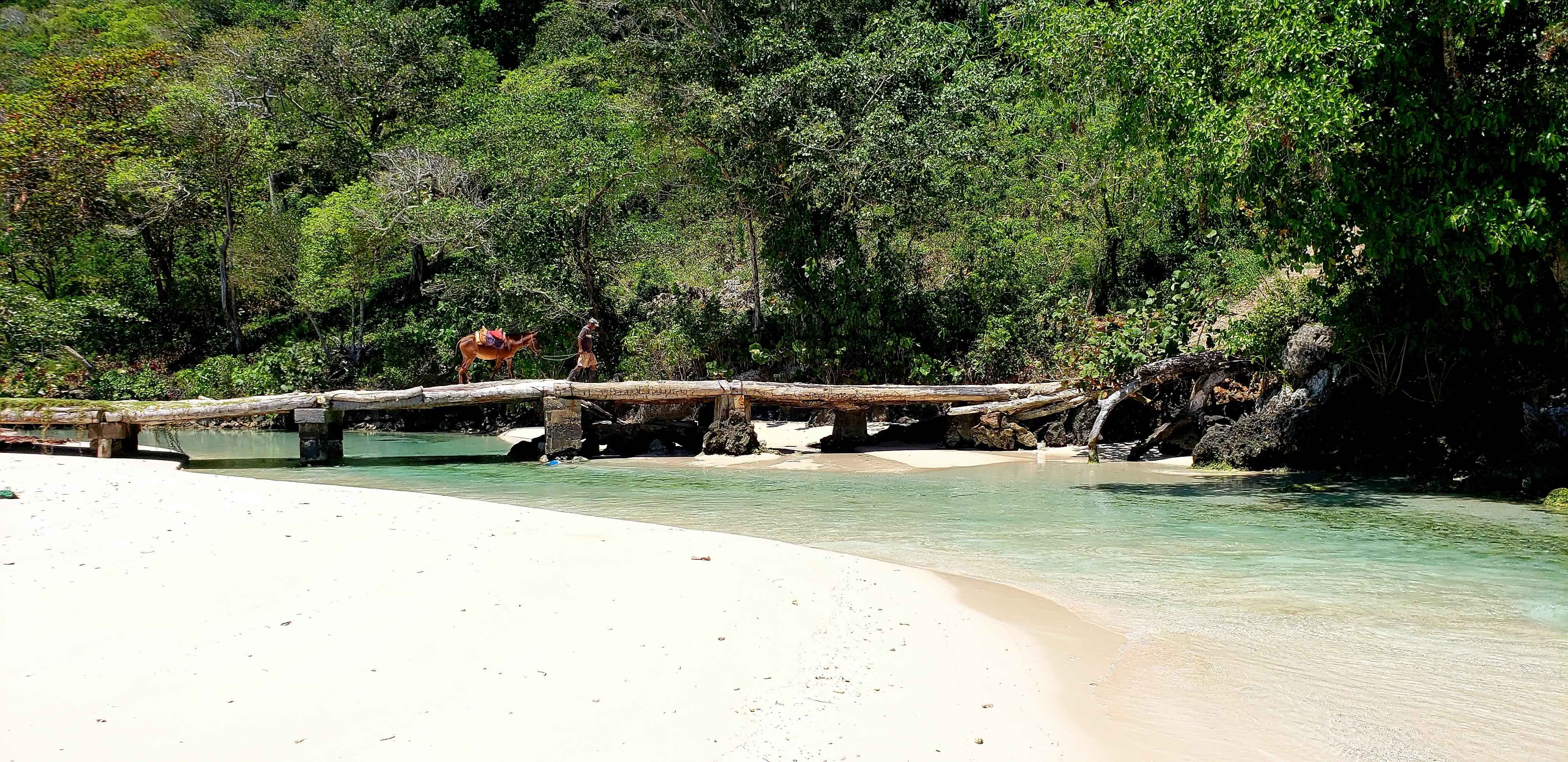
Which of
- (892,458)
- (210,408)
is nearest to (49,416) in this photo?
(210,408)

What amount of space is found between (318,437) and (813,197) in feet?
33.2

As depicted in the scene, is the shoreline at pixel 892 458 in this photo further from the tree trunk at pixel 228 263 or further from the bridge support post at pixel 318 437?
the tree trunk at pixel 228 263

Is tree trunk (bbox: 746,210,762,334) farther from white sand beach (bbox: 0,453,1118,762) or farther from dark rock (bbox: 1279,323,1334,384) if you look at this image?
white sand beach (bbox: 0,453,1118,762)

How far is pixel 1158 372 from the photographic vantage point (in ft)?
45.2

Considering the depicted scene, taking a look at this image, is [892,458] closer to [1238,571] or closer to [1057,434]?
[1057,434]

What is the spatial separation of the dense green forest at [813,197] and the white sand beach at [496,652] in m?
7.20

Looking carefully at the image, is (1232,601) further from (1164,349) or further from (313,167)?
(313,167)

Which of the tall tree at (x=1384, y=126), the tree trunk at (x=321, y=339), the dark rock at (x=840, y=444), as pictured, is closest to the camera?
the tall tree at (x=1384, y=126)

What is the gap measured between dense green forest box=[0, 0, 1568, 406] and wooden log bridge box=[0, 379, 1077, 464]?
1.74m

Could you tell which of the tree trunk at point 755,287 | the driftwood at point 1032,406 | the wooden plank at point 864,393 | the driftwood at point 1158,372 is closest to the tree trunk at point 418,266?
the tree trunk at point 755,287

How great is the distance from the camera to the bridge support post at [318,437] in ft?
50.2

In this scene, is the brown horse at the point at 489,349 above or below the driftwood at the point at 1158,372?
above

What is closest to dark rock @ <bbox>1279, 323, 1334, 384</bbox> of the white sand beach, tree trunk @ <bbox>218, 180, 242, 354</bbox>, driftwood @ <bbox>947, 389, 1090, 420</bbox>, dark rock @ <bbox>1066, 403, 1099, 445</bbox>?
driftwood @ <bbox>947, 389, 1090, 420</bbox>

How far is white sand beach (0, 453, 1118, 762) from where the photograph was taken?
3469 mm
